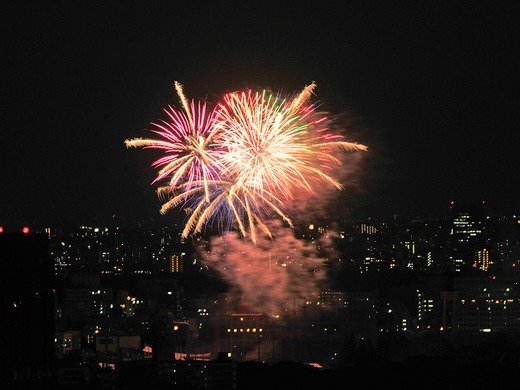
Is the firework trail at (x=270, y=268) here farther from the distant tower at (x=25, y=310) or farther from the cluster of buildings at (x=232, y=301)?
the distant tower at (x=25, y=310)

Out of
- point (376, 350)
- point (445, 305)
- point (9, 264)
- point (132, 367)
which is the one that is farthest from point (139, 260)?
point (9, 264)

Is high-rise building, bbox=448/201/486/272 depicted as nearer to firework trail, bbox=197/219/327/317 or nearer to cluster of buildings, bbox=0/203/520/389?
cluster of buildings, bbox=0/203/520/389

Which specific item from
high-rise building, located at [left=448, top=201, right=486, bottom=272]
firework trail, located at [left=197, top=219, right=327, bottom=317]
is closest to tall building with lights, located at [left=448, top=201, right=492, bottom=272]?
high-rise building, located at [left=448, top=201, right=486, bottom=272]

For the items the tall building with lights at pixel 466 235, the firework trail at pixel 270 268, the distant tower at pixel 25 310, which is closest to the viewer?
the distant tower at pixel 25 310

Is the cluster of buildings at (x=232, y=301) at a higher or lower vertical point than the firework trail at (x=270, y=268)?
lower

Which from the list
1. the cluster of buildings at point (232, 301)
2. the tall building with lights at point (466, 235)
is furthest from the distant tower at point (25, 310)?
the tall building with lights at point (466, 235)

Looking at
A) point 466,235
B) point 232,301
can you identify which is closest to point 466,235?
point 466,235
